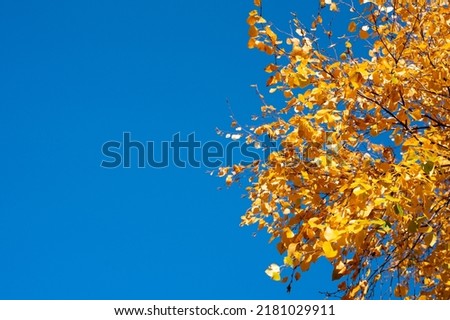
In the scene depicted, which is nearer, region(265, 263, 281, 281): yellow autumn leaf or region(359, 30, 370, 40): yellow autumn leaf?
region(265, 263, 281, 281): yellow autumn leaf

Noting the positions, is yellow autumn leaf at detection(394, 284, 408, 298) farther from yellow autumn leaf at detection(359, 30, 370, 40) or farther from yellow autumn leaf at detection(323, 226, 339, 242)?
yellow autumn leaf at detection(359, 30, 370, 40)

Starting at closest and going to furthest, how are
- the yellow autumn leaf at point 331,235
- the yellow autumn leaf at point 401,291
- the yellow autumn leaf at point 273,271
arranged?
1. the yellow autumn leaf at point 331,235
2. the yellow autumn leaf at point 273,271
3. the yellow autumn leaf at point 401,291

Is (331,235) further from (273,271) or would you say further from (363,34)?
(363,34)

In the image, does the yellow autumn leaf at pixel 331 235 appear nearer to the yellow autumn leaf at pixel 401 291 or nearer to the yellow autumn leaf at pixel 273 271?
the yellow autumn leaf at pixel 273 271

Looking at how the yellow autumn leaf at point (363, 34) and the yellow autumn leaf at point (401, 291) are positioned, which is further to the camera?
the yellow autumn leaf at point (363, 34)

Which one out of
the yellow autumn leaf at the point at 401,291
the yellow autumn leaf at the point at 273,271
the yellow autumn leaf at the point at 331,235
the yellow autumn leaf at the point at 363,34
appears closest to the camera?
the yellow autumn leaf at the point at 331,235

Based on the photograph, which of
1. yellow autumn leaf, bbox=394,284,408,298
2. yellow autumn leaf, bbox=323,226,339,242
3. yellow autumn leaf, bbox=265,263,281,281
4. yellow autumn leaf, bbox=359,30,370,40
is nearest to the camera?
yellow autumn leaf, bbox=323,226,339,242

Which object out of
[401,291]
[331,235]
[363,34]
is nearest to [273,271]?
[331,235]

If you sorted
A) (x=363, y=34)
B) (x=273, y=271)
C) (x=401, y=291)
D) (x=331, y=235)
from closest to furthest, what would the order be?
(x=331, y=235)
(x=273, y=271)
(x=401, y=291)
(x=363, y=34)

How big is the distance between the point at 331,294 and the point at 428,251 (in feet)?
3.65

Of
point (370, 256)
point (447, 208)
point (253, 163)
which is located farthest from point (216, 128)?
point (447, 208)

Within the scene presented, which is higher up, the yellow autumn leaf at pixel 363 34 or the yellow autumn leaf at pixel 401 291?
the yellow autumn leaf at pixel 363 34

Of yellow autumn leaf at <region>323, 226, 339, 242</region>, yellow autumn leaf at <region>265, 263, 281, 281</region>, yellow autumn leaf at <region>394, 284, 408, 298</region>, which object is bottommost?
yellow autumn leaf at <region>323, 226, 339, 242</region>
